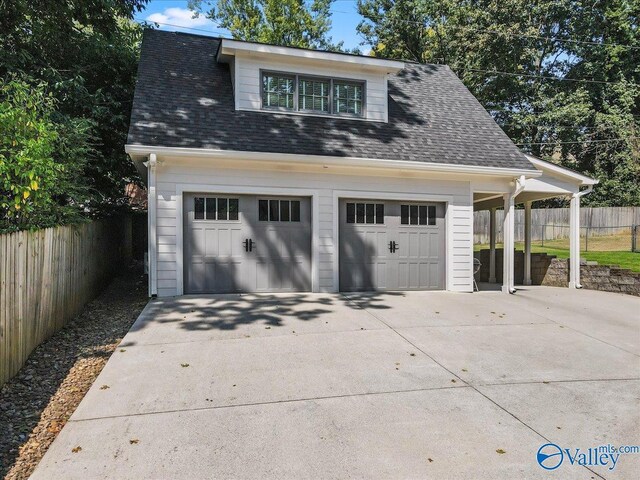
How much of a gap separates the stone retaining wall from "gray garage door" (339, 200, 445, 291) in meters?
4.39

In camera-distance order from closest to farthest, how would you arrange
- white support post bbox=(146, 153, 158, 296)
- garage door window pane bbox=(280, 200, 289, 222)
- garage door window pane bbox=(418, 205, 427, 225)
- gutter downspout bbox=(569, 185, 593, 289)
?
white support post bbox=(146, 153, 158, 296)
garage door window pane bbox=(280, 200, 289, 222)
garage door window pane bbox=(418, 205, 427, 225)
gutter downspout bbox=(569, 185, 593, 289)

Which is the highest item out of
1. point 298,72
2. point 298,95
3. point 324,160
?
point 298,72

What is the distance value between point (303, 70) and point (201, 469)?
8.42 m

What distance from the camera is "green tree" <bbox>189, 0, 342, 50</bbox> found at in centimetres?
2300

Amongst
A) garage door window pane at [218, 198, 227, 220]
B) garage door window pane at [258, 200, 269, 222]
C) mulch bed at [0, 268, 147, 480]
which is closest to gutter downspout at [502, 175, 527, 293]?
garage door window pane at [258, 200, 269, 222]

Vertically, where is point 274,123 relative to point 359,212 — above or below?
above

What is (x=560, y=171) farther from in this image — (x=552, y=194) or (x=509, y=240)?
(x=509, y=240)

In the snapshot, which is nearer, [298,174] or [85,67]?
[298,174]

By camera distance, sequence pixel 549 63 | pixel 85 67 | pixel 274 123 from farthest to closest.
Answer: pixel 549 63, pixel 85 67, pixel 274 123

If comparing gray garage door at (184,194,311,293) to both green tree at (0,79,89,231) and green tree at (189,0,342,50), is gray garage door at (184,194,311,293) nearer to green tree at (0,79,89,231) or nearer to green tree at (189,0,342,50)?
green tree at (0,79,89,231)

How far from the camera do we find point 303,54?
910 centimetres

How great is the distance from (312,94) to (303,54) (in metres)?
0.85

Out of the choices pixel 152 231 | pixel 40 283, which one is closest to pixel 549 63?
pixel 152 231

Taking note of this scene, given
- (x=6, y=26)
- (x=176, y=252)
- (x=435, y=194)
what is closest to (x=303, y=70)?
(x=435, y=194)
